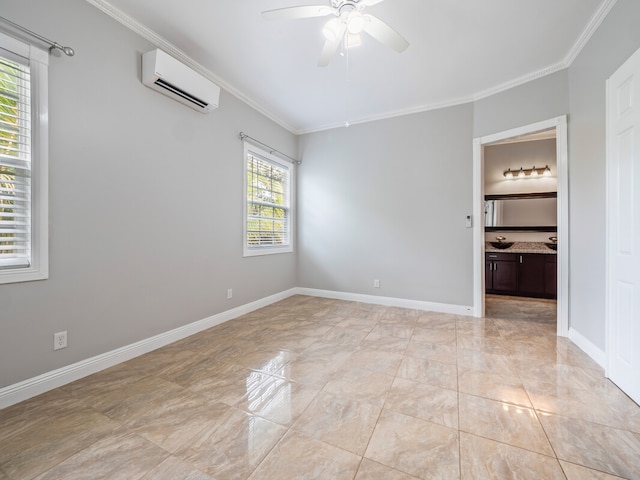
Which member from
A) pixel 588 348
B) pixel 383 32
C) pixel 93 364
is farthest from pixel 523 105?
pixel 93 364

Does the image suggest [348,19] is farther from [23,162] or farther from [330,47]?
[23,162]

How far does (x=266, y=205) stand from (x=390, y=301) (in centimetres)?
240

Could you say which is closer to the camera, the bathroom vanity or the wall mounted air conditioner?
the wall mounted air conditioner

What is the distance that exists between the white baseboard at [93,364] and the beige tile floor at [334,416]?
69 millimetres

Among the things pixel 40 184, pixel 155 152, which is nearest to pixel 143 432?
pixel 40 184

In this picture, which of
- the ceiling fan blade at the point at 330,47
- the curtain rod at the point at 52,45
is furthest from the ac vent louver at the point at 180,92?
the ceiling fan blade at the point at 330,47

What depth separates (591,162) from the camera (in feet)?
7.91

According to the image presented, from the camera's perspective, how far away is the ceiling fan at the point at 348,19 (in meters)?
1.79

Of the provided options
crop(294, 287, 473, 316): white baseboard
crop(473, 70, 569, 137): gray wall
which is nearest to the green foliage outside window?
crop(294, 287, 473, 316): white baseboard

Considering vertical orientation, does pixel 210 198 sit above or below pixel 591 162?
below

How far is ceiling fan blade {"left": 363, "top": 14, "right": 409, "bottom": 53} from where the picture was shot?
1.81 meters

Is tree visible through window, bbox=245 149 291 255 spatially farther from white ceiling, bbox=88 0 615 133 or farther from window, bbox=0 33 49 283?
window, bbox=0 33 49 283

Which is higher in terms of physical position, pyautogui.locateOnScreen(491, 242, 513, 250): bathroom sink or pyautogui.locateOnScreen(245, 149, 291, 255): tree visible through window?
pyautogui.locateOnScreen(245, 149, 291, 255): tree visible through window

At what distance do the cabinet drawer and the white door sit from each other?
117 inches
